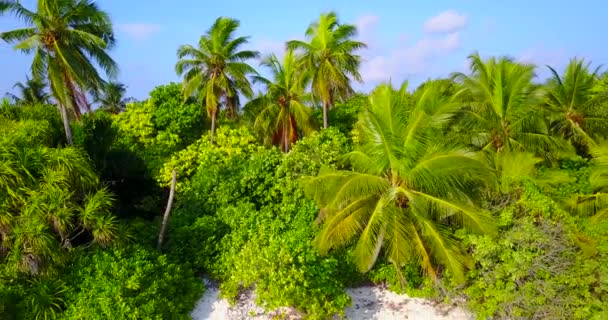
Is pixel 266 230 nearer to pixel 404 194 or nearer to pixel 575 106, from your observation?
pixel 404 194

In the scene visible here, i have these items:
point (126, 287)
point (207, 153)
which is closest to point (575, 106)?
point (207, 153)

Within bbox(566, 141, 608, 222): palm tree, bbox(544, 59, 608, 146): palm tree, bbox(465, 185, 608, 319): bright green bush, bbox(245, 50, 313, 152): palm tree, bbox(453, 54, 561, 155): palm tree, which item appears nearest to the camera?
bbox(465, 185, 608, 319): bright green bush

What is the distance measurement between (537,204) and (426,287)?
3.49 m

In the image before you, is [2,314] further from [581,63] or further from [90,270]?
[581,63]

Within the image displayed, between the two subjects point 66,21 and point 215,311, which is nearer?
point 215,311

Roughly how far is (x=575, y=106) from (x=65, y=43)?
742 inches

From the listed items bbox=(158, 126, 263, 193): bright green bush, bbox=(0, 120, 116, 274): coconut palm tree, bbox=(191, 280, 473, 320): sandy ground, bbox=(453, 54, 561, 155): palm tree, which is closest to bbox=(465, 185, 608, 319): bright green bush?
bbox=(191, 280, 473, 320): sandy ground

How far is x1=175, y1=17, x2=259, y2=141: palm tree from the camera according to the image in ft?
79.5

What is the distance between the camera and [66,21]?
16.9 meters

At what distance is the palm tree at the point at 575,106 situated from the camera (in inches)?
704

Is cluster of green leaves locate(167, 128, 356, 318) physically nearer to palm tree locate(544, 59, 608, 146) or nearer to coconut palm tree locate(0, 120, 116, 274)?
coconut palm tree locate(0, 120, 116, 274)

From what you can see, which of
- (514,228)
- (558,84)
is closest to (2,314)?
(514,228)

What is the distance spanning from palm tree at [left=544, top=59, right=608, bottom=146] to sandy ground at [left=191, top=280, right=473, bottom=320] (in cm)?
963

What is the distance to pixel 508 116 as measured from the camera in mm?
16125
